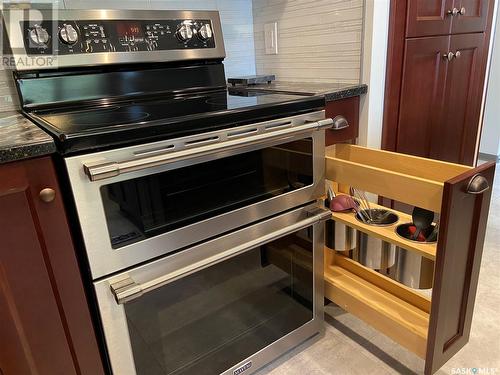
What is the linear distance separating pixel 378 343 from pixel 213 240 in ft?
2.65

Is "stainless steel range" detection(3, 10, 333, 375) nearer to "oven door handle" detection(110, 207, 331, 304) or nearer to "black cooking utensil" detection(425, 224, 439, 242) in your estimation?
"oven door handle" detection(110, 207, 331, 304)

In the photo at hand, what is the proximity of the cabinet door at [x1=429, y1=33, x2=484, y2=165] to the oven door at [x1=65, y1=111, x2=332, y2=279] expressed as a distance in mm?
841

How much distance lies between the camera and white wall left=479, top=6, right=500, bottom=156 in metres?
2.97

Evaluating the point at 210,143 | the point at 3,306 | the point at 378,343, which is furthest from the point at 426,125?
the point at 3,306

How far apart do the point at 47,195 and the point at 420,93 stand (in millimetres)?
1403

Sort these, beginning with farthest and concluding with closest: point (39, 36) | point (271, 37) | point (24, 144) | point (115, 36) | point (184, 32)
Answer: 1. point (271, 37)
2. point (184, 32)
3. point (115, 36)
4. point (39, 36)
5. point (24, 144)

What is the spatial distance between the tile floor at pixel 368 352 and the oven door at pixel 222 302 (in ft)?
0.20

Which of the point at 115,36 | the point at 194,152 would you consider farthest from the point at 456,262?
the point at 115,36

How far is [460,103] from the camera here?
69.1 inches

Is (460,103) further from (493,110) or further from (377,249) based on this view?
(493,110)

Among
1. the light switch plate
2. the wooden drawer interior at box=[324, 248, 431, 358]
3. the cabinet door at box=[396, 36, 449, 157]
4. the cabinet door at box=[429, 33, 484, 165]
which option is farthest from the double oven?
the cabinet door at box=[429, 33, 484, 165]

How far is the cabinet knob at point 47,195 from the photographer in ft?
2.50

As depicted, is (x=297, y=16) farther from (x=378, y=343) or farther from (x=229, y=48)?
(x=378, y=343)

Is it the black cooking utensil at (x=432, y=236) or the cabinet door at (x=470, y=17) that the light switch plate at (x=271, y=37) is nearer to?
the cabinet door at (x=470, y=17)
